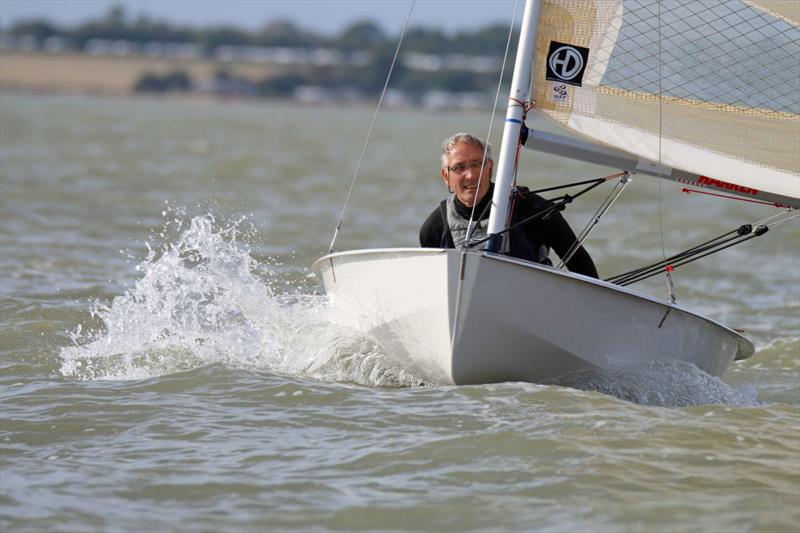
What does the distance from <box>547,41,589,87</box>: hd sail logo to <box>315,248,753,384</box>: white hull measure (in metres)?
0.98

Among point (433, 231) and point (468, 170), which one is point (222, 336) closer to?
point (433, 231)

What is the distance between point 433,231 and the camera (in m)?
6.66

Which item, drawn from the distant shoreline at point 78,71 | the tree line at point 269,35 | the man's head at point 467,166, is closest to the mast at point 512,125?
the man's head at point 467,166

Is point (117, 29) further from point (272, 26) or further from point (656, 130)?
point (656, 130)

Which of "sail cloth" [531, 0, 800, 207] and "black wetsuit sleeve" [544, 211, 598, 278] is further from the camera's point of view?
"black wetsuit sleeve" [544, 211, 598, 278]

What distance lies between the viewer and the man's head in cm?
641

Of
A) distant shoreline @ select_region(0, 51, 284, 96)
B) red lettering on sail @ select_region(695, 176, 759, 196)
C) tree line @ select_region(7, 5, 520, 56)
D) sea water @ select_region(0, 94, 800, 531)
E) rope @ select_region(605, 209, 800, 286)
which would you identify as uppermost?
tree line @ select_region(7, 5, 520, 56)

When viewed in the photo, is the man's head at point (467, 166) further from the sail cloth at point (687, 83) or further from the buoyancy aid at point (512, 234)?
the sail cloth at point (687, 83)

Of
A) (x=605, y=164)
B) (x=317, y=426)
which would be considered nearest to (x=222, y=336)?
(x=317, y=426)

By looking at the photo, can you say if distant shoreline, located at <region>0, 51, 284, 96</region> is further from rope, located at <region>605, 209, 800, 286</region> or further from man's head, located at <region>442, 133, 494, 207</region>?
rope, located at <region>605, 209, 800, 286</region>

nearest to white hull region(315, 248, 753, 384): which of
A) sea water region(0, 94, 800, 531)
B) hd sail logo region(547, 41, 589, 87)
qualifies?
sea water region(0, 94, 800, 531)

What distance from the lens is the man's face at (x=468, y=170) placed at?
21.0ft

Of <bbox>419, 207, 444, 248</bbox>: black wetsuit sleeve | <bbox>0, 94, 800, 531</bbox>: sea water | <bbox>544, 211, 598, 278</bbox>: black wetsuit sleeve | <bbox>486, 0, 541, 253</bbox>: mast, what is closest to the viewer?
<bbox>0, 94, 800, 531</bbox>: sea water

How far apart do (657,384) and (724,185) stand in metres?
0.97
